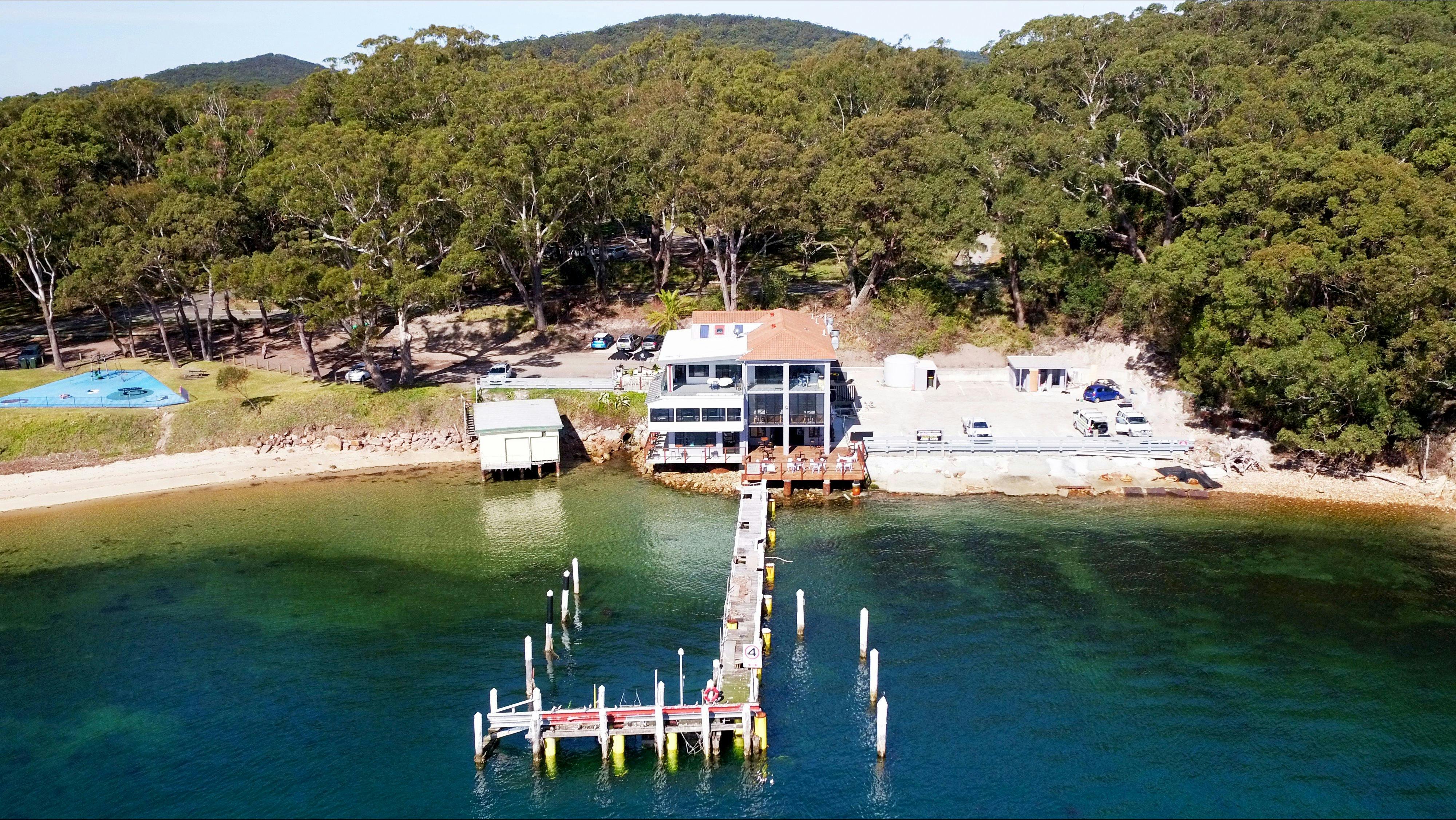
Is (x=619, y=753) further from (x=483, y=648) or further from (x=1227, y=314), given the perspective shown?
(x=1227, y=314)

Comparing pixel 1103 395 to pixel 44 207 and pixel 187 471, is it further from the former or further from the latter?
pixel 44 207

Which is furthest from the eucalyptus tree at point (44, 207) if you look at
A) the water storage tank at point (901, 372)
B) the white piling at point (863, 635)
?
the white piling at point (863, 635)

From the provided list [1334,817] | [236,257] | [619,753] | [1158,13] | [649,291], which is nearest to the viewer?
[1334,817]

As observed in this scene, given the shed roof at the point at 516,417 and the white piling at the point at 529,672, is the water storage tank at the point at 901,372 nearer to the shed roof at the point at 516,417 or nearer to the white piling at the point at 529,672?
the shed roof at the point at 516,417

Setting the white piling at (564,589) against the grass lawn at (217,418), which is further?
the grass lawn at (217,418)

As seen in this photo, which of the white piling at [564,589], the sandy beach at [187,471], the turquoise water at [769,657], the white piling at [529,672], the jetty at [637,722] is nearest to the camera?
the turquoise water at [769,657]

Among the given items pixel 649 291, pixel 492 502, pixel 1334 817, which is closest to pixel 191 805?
pixel 492 502

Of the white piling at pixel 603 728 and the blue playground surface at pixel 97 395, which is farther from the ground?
the blue playground surface at pixel 97 395
